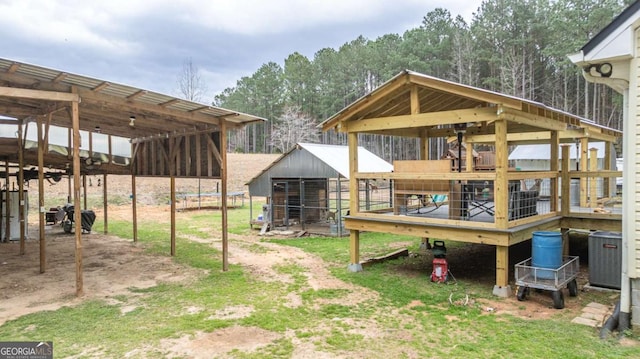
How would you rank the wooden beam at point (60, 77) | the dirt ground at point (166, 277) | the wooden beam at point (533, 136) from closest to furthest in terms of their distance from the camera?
the dirt ground at point (166, 277) < the wooden beam at point (60, 77) < the wooden beam at point (533, 136)

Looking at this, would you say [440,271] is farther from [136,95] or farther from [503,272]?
[136,95]

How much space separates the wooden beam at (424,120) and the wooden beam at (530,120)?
7.7 inches

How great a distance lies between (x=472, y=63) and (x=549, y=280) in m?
31.0

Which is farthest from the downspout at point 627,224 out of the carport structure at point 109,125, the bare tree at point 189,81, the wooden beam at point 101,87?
the bare tree at point 189,81

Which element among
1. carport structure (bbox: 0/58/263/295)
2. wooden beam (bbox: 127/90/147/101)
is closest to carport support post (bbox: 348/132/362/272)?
carport structure (bbox: 0/58/263/295)

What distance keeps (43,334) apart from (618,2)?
32547 millimetres

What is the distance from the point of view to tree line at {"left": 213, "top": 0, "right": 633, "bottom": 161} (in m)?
27.8

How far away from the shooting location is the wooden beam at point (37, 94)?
208 inches

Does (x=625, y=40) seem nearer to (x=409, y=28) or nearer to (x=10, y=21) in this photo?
(x=10, y=21)

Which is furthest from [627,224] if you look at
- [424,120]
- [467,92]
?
[424,120]

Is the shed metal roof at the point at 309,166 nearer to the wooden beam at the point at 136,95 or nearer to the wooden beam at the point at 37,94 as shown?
the wooden beam at the point at 136,95

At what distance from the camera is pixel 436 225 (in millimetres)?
6648

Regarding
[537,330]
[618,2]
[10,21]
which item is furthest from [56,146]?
[618,2]

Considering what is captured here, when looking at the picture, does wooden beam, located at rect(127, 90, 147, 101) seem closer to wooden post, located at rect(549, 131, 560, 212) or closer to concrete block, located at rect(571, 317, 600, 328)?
concrete block, located at rect(571, 317, 600, 328)
